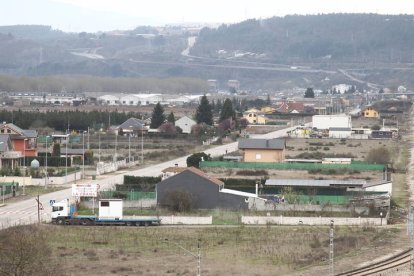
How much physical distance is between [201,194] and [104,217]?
10.5ft

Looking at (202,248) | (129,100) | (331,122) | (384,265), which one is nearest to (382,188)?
(202,248)

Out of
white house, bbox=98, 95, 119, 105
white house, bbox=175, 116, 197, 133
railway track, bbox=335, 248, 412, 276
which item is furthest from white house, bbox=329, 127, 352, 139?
white house, bbox=98, 95, 119, 105

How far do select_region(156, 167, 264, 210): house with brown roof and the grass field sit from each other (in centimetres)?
283

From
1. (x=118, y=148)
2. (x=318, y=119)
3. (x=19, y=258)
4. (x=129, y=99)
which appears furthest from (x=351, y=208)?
(x=129, y=99)

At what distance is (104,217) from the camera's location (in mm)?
25391

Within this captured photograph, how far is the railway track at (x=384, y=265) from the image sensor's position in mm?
19797

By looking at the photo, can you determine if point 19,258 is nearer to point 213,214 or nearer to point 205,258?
point 205,258

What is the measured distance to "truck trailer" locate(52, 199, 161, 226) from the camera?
2511 centimetres

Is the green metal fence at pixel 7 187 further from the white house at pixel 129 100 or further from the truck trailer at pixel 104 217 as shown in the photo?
the white house at pixel 129 100

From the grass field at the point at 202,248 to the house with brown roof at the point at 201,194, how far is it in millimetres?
2829

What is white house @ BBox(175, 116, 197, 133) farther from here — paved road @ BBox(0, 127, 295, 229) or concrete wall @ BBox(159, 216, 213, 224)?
concrete wall @ BBox(159, 216, 213, 224)

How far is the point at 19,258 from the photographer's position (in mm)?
17781

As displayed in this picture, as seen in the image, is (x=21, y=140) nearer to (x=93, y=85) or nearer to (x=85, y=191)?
(x=85, y=191)

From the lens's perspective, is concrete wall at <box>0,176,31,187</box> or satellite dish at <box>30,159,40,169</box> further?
satellite dish at <box>30,159,40,169</box>
